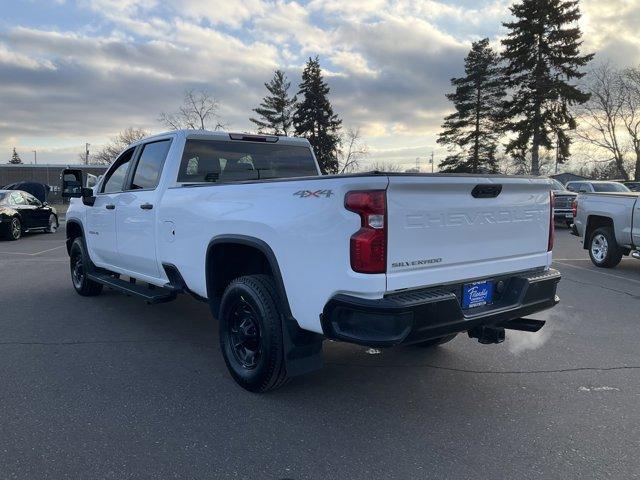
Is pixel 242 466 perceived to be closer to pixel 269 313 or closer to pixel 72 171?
pixel 269 313

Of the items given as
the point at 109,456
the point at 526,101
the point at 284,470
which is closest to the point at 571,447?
the point at 284,470

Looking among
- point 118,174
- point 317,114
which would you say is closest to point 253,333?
point 118,174

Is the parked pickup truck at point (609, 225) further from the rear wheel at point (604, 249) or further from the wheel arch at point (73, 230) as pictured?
the wheel arch at point (73, 230)

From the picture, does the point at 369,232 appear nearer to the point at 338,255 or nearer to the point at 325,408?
the point at 338,255

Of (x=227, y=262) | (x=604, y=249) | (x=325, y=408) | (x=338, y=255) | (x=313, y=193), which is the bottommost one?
(x=325, y=408)

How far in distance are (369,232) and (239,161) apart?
2752 millimetres

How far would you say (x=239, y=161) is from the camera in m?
5.35

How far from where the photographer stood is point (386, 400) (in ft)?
12.4

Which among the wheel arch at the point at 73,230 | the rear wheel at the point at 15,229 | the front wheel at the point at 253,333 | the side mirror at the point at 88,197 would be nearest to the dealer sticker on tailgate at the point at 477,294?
the front wheel at the point at 253,333

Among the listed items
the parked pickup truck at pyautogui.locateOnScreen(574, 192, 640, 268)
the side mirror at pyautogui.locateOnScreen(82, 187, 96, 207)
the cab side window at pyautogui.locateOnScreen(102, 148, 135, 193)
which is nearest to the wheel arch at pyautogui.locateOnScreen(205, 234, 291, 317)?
the cab side window at pyautogui.locateOnScreen(102, 148, 135, 193)

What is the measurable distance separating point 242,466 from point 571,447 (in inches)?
77.2

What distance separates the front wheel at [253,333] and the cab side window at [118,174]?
2.70 meters

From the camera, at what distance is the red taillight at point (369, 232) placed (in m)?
2.96

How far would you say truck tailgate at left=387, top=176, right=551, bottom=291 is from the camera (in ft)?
10.1
